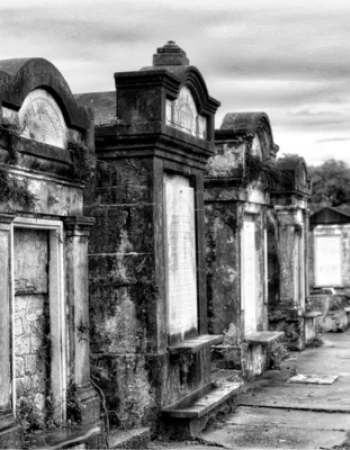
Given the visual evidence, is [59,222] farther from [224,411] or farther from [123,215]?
[224,411]

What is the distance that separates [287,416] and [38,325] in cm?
396

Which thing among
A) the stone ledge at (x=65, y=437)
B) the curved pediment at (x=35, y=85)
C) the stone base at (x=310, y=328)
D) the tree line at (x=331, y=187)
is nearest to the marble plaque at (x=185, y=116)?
the curved pediment at (x=35, y=85)

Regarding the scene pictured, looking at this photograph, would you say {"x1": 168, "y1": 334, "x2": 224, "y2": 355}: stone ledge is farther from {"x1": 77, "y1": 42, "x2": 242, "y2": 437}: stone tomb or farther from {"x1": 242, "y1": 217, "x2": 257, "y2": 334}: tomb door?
{"x1": 242, "y1": 217, "x2": 257, "y2": 334}: tomb door

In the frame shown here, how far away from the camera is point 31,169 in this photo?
20.7ft

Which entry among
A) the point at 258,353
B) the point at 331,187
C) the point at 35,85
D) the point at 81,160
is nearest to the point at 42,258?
the point at 81,160

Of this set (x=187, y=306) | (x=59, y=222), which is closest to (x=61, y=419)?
(x=59, y=222)

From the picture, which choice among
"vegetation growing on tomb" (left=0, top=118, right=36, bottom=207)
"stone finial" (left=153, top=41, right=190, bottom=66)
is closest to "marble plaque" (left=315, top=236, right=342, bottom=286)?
"stone finial" (left=153, top=41, right=190, bottom=66)

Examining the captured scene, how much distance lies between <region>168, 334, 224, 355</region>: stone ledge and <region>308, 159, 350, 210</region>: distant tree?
20.1 meters

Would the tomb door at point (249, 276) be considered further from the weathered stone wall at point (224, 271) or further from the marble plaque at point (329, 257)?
Answer: the marble plaque at point (329, 257)

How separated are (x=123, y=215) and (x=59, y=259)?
66.5 inches

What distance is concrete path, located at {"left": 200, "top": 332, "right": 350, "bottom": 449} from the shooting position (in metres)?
8.46

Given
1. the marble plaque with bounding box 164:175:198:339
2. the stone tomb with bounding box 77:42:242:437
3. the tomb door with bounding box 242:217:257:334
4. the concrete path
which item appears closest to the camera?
the stone tomb with bounding box 77:42:242:437

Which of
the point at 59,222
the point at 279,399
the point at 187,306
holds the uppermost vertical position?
the point at 59,222

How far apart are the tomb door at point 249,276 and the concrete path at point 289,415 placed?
0.81m
